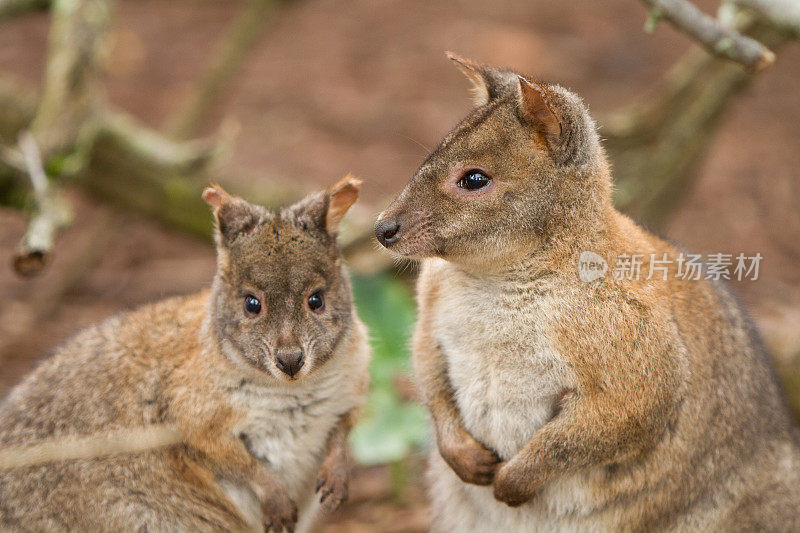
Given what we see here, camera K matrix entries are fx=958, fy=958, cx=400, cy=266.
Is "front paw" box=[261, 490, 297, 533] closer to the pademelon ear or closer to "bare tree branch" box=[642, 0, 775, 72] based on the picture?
the pademelon ear

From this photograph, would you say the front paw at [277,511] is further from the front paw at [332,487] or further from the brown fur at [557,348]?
the brown fur at [557,348]

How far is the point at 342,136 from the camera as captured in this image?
10.2 meters

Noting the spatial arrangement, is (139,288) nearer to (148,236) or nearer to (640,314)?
(148,236)

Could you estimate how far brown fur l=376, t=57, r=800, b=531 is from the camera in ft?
12.1

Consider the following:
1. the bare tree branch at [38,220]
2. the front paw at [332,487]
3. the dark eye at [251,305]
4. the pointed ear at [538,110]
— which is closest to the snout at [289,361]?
the dark eye at [251,305]

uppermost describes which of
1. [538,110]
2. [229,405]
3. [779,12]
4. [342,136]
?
[779,12]

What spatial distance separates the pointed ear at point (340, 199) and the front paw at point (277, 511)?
1.19 m

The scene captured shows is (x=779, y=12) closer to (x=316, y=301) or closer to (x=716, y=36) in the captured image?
(x=716, y=36)

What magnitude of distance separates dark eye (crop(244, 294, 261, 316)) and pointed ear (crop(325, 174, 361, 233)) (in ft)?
1.56

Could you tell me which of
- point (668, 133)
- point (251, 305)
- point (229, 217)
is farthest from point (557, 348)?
point (668, 133)

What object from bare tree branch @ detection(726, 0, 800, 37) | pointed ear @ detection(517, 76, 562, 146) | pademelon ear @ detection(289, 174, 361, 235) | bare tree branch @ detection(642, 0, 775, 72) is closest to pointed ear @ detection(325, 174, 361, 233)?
pademelon ear @ detection(289, 174, 361, 235)

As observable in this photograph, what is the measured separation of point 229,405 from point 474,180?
1.48 metres

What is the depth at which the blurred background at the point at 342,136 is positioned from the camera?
18.8 feet

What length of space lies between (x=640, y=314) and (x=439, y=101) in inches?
279
